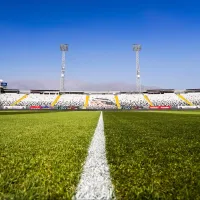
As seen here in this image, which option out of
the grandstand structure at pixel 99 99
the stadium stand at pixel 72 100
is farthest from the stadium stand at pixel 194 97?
the stadium stand at pixel 72 100

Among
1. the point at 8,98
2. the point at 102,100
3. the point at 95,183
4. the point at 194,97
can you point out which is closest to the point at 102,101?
the point at 102,100

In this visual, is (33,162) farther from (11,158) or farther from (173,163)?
(173,163)

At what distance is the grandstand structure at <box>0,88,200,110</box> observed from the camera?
65062 millimetres

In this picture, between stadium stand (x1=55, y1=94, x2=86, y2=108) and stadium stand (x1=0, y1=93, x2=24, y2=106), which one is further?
stadium stand (x1=55, y1=94, x2=86, y2=108)

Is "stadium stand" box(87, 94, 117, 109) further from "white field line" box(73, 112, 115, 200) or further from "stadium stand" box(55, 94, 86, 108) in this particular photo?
"white field line" box(73, 112, 115, 200)

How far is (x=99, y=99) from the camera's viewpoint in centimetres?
7088

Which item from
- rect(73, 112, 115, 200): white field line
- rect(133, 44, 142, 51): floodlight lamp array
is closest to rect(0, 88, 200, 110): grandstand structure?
rect(133, 44, 142, 51): floodlight lamp array

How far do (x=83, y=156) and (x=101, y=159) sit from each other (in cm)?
25

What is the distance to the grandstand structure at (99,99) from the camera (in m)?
65.1

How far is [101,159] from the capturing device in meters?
2.36

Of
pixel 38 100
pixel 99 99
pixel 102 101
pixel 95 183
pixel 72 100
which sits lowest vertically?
pixel 95 183

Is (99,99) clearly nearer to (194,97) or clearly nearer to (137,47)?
(137,47)

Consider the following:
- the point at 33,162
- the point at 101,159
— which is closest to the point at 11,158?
the point at 33,162

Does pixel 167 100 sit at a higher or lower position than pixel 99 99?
higher
